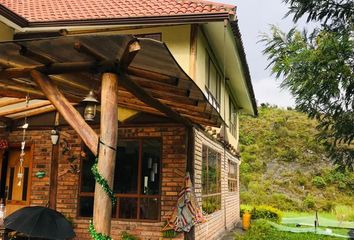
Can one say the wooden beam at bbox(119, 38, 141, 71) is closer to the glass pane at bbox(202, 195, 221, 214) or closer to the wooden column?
the wooden column

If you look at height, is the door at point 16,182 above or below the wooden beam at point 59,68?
below

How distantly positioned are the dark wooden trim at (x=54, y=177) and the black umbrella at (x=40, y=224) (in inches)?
107

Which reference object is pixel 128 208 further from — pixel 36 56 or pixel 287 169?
pixel 287 169

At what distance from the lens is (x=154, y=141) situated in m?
8.05

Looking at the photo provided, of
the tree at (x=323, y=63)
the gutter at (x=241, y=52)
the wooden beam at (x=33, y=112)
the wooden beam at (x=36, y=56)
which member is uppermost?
the gutter at (x=241, y=52)

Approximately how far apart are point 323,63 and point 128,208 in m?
4.93

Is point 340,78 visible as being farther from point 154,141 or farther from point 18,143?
point 18,143

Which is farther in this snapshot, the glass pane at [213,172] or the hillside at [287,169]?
the hillside at [287,169]

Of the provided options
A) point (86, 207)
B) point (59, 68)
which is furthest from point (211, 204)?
point (59, 68)

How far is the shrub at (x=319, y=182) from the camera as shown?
111ft

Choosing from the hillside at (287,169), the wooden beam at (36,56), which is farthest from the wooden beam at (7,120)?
the hillside at (287,169)

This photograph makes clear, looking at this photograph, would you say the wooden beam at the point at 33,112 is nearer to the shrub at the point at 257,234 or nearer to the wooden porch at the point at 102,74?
the wooden porch at the point at 102,74

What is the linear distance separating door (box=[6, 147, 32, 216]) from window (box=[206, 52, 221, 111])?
489cm

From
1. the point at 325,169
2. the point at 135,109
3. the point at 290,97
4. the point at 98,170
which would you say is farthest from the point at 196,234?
the point at 325,169
